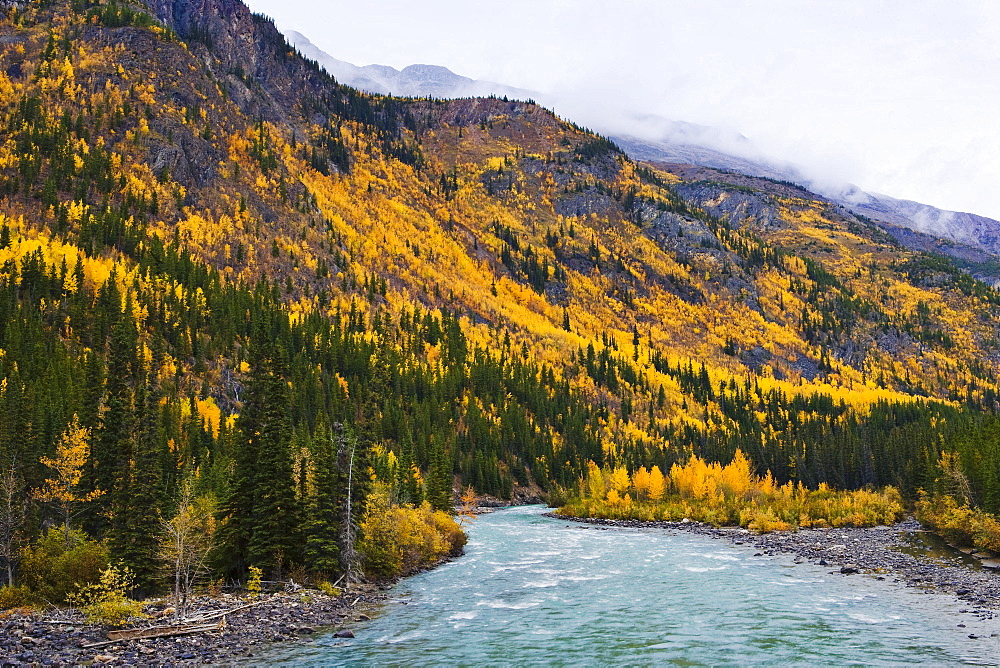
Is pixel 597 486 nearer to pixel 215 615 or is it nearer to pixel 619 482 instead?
pixel 619 482

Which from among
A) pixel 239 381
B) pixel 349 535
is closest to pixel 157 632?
pixel 349 535

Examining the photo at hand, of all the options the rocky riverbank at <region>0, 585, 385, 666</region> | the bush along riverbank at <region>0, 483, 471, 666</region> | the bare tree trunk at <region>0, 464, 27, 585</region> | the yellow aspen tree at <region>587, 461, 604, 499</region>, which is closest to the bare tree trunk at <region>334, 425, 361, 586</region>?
the bush along riverbank at <region>0, 483, 471, 666</region>

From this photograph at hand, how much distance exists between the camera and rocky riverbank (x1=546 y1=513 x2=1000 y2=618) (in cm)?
3679

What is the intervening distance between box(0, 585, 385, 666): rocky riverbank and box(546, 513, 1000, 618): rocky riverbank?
30.7 meters

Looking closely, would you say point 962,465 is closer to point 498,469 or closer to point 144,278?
point 498,469

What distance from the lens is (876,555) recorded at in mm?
50906

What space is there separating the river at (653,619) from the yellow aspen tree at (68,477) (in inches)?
839

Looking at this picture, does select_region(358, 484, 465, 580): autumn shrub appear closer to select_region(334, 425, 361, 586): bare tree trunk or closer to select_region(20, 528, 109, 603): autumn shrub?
select_region(334, 425, 361, 586): bare tree trunk

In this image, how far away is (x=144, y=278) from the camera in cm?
12369

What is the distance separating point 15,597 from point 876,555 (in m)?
55.0

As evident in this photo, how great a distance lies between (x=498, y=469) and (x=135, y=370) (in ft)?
202

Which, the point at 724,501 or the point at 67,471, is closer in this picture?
the point at 67,471

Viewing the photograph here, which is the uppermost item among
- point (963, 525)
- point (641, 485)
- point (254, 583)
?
point (254, 583)

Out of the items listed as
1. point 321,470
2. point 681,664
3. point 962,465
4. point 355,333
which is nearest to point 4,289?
point 355,333
